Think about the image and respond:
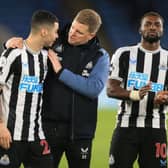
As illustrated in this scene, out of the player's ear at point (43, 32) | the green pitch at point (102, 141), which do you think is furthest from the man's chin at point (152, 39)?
the green pitch at point (102, 141)

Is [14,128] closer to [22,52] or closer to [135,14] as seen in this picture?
[22,52]

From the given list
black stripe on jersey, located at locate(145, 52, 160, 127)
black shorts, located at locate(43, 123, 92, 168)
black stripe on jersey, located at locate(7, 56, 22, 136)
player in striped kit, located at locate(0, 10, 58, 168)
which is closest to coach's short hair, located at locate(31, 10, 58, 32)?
player in striped kit, located at locate(0, 10, 58, 168)

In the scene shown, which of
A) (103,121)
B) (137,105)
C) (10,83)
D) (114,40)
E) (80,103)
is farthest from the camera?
(114,40)

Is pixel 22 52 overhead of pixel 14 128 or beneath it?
overhead

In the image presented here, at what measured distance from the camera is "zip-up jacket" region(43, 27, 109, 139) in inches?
161

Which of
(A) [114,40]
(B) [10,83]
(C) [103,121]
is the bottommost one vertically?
(C) [103,121]

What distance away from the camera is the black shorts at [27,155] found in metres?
3.88

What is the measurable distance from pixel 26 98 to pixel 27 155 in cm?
37

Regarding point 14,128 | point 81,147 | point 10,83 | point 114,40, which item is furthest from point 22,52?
point 114,40

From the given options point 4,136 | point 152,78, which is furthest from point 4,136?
point 152,78

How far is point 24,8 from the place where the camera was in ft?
41.6

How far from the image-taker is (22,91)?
12.7 feet

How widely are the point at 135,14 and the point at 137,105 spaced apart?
8.72 meters

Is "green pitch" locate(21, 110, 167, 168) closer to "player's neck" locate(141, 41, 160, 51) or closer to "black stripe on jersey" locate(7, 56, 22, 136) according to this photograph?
"player's neck" locate(141, 41, 160, 51)
